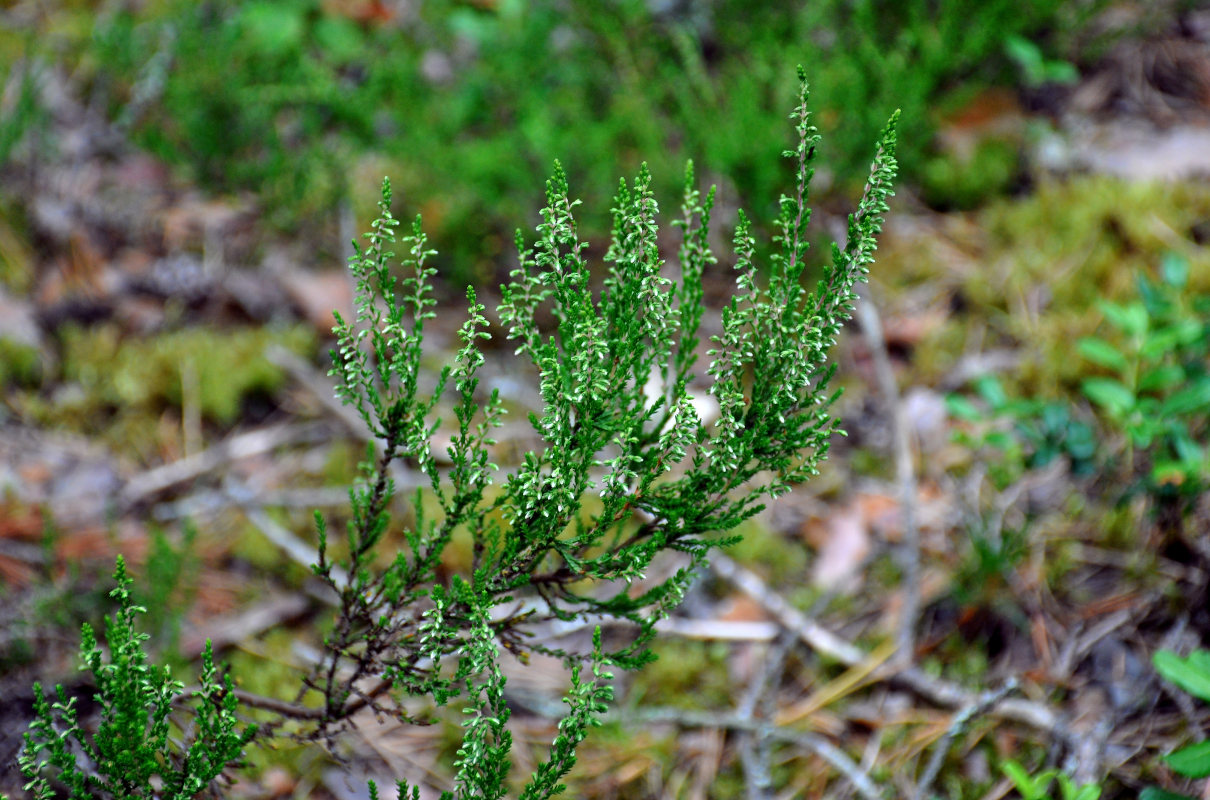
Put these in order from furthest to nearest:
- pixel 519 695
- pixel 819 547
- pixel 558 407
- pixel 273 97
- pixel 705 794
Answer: pixel 273 97 < pixel 819 547 < pixel 519 695 < pixel 705 794 < pixel 558 407

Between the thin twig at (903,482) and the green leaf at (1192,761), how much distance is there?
34.7 inches

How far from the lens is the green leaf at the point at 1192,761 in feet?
5.42

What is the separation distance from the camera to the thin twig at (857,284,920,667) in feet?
8.48

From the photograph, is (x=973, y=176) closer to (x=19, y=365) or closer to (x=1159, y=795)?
(x=1159, y=795)

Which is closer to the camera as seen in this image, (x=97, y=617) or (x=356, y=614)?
(x=356, y=614)

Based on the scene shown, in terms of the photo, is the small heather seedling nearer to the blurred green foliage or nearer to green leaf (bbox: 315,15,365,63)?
the blurred green foliage

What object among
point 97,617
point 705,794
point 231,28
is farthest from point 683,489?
point 231,28

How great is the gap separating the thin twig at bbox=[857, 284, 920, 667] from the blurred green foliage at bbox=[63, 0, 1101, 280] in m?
0.74

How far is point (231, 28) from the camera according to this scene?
472cm

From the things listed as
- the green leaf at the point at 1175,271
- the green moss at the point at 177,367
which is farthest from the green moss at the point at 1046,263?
the green moss at the point at 177,367

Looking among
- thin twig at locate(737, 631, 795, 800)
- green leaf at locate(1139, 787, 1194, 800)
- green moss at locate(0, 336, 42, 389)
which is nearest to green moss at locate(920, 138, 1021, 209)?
thin twig at locate(737, 631, 795, 800)

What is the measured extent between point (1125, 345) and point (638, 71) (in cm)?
271

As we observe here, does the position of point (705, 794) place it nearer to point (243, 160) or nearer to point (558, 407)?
point (558, 407)

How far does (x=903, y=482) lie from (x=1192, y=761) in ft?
4.04
